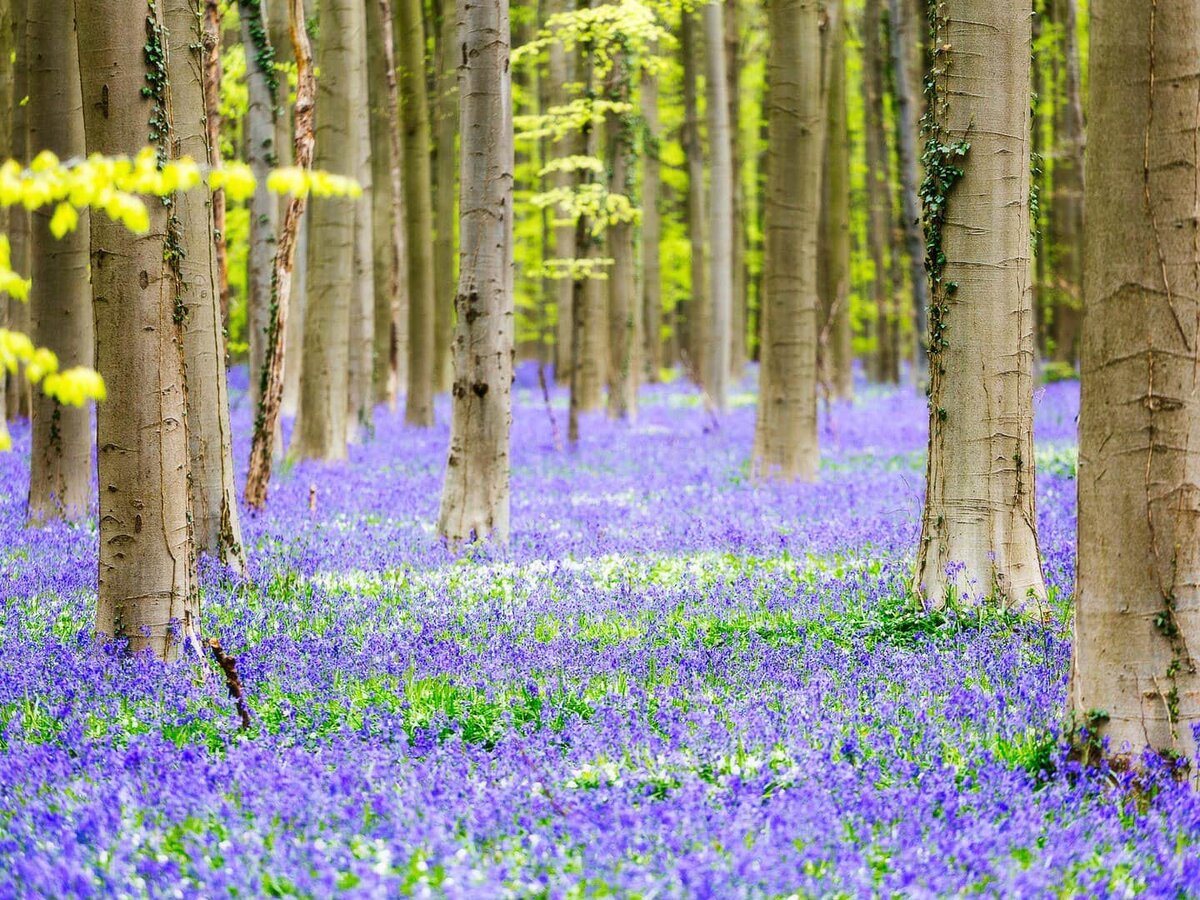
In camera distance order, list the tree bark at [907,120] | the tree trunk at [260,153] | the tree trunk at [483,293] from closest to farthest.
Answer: the tree trunk at [483,293] < the tree trunk at [260,153] < the tree bark at [907,120]

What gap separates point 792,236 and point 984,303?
264 inches

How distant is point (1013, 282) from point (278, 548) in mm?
6132

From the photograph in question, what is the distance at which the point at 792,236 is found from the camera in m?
13.5

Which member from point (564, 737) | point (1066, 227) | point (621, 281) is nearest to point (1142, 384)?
point (564, 737)

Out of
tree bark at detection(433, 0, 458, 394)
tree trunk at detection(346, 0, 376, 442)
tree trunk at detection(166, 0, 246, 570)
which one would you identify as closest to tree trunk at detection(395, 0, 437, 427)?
tree trunk at detection(346, 0, 376, 442)

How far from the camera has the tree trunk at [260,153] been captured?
14.0 meters

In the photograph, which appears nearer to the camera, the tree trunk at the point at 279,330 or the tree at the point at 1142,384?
the tree at the point at 1142,384

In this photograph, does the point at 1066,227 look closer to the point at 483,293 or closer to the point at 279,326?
the point at 279,326

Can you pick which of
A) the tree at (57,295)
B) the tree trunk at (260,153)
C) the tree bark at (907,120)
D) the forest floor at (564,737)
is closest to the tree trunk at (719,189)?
the tree bark at (907,120)

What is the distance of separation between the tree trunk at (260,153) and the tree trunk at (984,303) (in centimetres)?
802

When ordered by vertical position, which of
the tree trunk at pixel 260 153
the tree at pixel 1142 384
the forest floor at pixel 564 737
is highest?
the tree trunk at pixel 260 153

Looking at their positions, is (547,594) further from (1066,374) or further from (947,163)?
(1066,374)

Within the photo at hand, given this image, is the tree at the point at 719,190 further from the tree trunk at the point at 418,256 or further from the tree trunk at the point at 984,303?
the tree trunk at the point at 984,303

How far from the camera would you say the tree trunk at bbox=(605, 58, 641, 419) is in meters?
21.3
